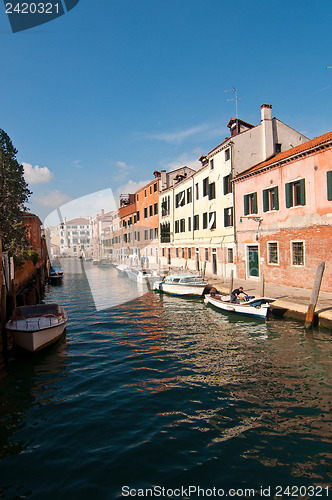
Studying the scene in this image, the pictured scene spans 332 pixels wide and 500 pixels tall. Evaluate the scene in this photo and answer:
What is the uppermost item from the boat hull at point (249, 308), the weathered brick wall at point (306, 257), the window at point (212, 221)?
the window at point (212, 221)

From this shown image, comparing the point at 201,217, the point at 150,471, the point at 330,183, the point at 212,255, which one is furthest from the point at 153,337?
the point at 201,217

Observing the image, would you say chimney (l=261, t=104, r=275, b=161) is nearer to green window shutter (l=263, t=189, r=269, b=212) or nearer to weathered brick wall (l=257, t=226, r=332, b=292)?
green window shutter (l=263, t=189, r=269, b=212)

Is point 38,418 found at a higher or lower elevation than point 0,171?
lower

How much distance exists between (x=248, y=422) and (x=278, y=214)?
1441cm

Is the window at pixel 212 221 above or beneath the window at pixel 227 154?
beneath

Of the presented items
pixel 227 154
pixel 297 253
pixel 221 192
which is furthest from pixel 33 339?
pixel 227 154

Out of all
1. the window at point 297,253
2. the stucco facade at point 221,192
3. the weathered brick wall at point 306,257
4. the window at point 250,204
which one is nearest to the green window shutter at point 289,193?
the weathered brick wall at point 306,257

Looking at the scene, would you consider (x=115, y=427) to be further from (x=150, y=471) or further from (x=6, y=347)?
(x=6, y=347)

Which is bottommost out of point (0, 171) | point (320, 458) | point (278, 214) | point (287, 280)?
point (320, 458)

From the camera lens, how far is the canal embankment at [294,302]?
39.5 feet

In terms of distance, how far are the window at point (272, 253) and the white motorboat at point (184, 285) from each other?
14.3 ft

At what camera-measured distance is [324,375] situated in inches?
321

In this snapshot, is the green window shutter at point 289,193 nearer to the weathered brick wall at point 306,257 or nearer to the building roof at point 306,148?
the building roof at point 306,148

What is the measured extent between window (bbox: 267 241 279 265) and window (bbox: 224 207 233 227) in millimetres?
4719
